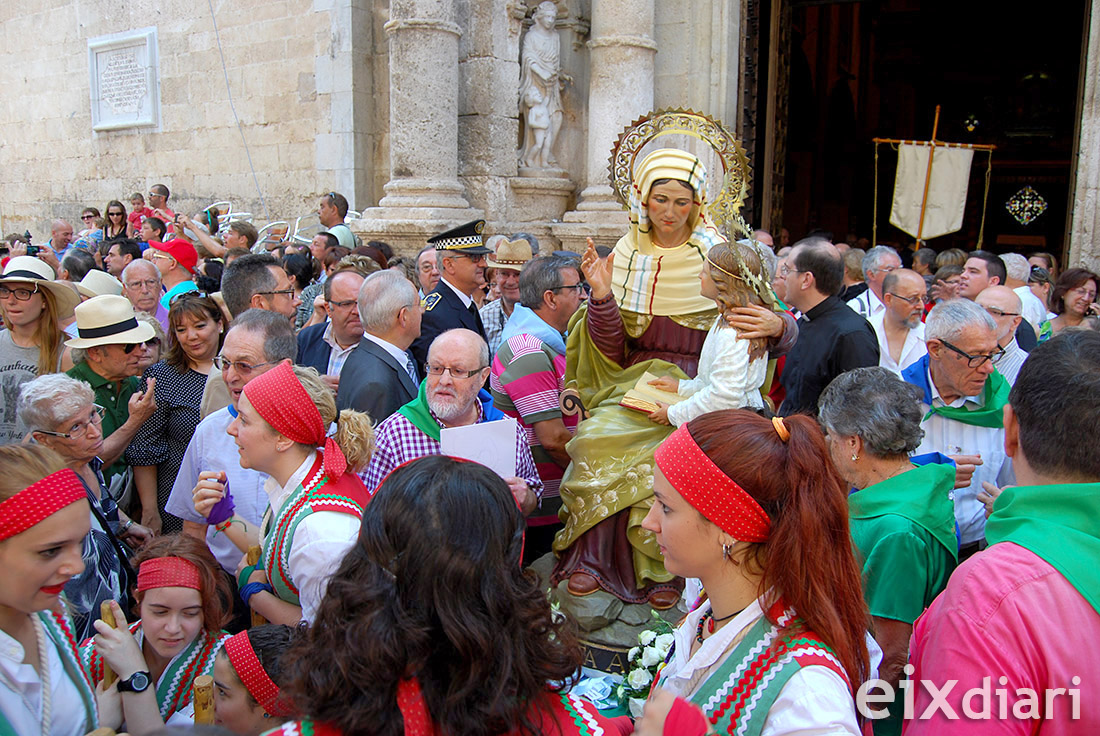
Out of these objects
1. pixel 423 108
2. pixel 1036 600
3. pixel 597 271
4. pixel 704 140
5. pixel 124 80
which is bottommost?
pixel 1036 600

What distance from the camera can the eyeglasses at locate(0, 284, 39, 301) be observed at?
4.37m

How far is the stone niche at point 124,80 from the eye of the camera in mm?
12531

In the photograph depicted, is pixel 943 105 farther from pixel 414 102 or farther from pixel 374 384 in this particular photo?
pixel 374 384

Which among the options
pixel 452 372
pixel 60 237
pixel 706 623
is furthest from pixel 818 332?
pixel 60 237

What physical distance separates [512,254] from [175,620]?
383cm

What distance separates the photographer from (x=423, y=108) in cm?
838

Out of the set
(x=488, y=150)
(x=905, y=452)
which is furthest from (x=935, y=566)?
(x=488, y=150)

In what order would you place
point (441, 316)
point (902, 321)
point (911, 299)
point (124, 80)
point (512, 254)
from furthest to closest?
point (124, 80) → point (512, 254) → point (441, 316) → point (902, 321) → point (911, 299)

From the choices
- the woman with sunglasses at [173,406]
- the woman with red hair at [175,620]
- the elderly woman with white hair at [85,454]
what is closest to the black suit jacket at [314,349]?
the woman with sunglasses at [173,406]

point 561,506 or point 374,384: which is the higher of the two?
point 374,384

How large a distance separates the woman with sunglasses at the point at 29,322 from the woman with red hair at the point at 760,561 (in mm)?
3691

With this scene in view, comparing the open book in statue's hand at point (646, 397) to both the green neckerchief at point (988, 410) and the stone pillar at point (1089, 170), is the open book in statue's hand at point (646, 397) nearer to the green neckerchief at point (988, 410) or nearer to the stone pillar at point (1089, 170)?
the green neckerchief at point (988, 410)

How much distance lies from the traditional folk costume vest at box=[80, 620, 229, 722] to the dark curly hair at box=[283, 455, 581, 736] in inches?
46.2

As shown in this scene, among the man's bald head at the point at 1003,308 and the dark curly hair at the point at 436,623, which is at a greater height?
the man's bald head at the point at 1003,308
